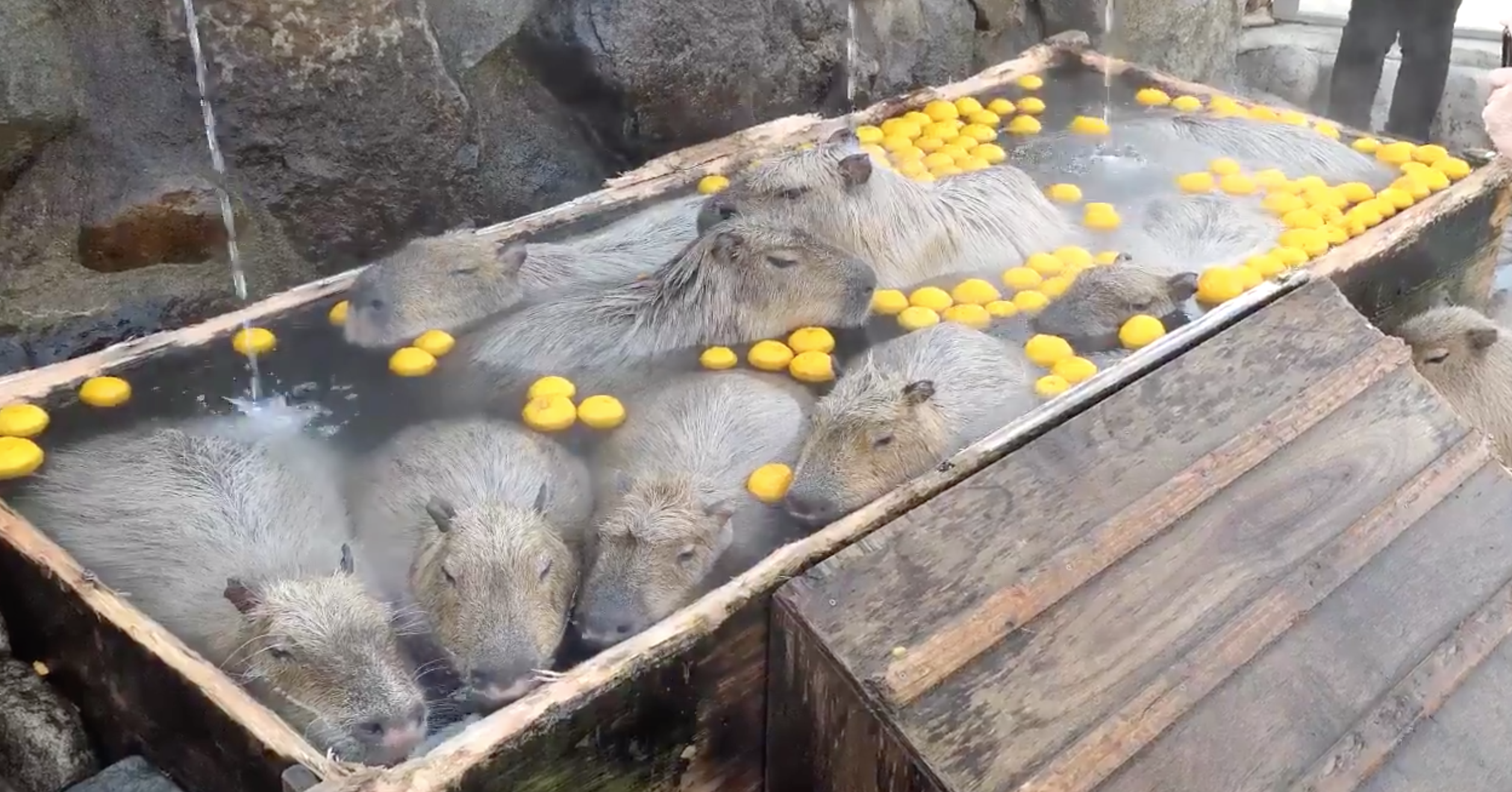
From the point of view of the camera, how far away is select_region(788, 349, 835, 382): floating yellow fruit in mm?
3139

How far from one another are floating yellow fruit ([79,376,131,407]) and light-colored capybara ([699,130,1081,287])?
4.87 ft

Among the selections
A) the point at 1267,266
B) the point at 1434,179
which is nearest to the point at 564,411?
the point at 1267,266

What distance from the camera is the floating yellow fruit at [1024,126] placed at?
4.51m

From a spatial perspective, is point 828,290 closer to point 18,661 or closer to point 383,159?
point 383,159

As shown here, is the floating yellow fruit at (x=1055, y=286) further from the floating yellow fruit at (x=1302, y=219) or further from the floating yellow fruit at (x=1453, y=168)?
the floating yellow fruit at (x=1453, y=168)

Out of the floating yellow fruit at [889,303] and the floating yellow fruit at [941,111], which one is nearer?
the floating yellow fruit at [889,303]

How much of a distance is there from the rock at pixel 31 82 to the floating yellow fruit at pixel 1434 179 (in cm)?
371

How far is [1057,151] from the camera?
173 inches

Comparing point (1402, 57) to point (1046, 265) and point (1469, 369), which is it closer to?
point (1469, 369)

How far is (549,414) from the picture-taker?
2.96 metres

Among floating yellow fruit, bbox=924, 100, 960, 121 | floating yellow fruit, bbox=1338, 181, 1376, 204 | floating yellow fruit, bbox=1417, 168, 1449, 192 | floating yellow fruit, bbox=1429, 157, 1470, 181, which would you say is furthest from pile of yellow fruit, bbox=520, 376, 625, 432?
floating yellow fruit, bbox=1429, 157, 1470, 181

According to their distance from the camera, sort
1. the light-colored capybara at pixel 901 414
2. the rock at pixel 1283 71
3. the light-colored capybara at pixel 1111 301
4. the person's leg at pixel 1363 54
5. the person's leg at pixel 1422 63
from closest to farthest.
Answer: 1. the light-colored capybara at pixel 901 414
2. the light-colored capybara at pixel 1111 301
3. the person's leg at pixel 1422 63
4. the person's leg at pixel 1363 54
5. the rock at pixel 1283 71

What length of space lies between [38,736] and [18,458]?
1.83 feet

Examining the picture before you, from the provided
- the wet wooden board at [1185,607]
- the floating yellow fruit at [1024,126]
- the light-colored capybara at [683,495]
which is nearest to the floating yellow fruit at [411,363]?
the light-colored capybara at [683,495]
